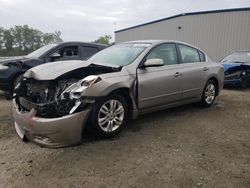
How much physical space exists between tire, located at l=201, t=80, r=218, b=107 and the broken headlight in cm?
315

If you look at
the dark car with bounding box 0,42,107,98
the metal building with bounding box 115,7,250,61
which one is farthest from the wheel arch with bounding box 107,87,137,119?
the metal building with bounding box 115,7,250,61

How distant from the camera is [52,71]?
405 centimetres

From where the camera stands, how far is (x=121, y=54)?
5145 millimetres

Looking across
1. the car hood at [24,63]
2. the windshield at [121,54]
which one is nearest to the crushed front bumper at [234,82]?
the windshield at [121,54]

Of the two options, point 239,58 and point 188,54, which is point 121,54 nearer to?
point 188,54

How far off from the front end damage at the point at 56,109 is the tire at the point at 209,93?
3140 millimetres

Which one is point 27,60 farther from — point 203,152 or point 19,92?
point 203,152

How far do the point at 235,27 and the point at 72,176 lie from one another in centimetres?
1634

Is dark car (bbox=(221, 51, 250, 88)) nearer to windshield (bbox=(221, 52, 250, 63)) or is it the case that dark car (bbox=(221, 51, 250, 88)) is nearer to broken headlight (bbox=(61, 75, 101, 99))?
windshield (bbox=(221, 52, 250, 63))

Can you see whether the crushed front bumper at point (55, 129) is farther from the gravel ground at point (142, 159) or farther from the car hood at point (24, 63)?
the car hood at point (24, 63)

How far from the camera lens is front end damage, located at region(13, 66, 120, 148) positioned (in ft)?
11.7

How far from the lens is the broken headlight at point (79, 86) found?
3.75m

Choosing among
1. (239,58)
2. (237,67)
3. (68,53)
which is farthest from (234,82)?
(68,53)

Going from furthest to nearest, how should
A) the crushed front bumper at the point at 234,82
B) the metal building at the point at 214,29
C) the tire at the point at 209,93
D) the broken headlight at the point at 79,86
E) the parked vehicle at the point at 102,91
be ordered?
1. the metal building at the point at 214,29
2. the crushed front bumper at the point at 234,82
3. the tire at the point at 209,93
4. the broken headlight at the point at 79,86
5. the parked vehicle at the point at 102,91
